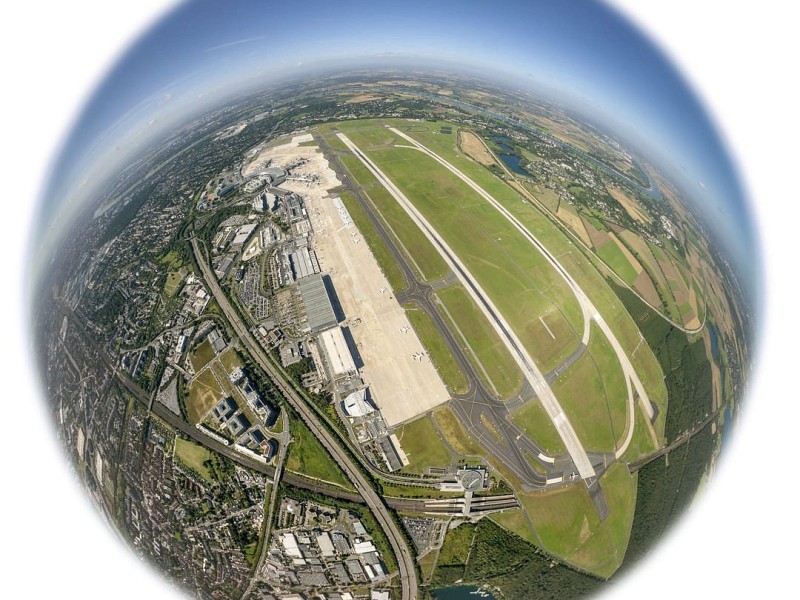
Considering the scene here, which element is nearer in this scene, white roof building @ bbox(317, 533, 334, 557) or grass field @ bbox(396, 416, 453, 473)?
white roof building @ bbox(317, 533, 334, 557)

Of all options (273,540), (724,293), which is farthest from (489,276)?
(273,540)

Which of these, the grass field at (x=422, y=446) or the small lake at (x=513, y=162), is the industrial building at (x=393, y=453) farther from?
the small lake at (x=513, y=162)

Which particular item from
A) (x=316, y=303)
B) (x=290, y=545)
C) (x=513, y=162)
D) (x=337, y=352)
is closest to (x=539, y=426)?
(x=337, y=352)

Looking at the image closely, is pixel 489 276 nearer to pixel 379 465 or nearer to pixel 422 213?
pixel 422 213

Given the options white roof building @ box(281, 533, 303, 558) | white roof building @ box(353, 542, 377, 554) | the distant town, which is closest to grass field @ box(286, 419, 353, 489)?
the distant town

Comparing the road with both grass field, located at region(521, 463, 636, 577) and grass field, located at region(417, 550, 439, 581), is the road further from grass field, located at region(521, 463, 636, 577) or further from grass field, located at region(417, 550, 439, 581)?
grass field, located at region(521, 463, 636, 577)

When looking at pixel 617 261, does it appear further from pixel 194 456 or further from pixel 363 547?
pixel 194 456

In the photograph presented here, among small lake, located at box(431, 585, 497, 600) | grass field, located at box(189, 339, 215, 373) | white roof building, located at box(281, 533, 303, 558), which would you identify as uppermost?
grass field, located at box(189, 339, 215, 373)
